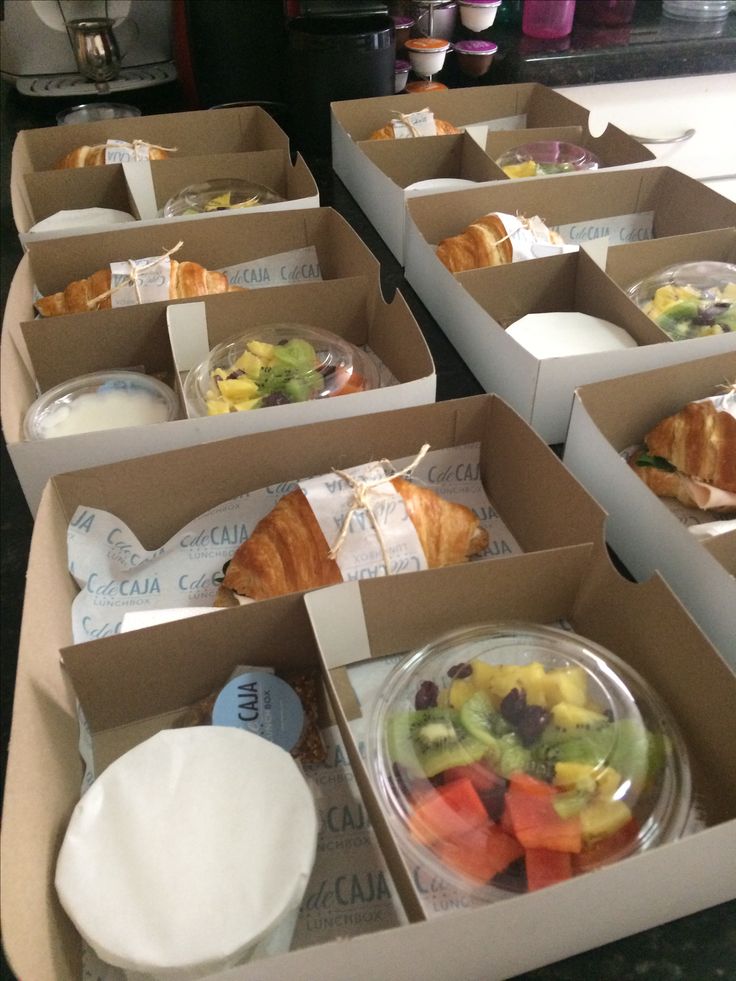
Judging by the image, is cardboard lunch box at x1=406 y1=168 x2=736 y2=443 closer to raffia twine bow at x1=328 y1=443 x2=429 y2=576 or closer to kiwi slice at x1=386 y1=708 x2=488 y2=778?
raffia twine bow at x1=328 y1=443 x2=429 y2=576

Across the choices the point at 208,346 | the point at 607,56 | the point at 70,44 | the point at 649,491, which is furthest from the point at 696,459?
the point at 70,44

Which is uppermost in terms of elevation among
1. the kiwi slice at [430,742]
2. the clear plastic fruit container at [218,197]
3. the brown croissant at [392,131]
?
the brown croissant at [392,131]

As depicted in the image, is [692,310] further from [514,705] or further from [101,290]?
[101,290]

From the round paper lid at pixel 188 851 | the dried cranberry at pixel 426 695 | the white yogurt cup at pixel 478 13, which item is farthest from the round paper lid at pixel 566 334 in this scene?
the white yogurt cup at pixel 478 13

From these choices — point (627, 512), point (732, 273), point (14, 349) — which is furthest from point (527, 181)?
point (14, 349)

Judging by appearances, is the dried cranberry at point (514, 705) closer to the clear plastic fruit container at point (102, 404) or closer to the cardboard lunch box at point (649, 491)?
the cardboard lunch box at point (649, 491)

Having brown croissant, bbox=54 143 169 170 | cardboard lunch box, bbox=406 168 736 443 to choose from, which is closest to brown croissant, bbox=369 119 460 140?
cardboard lunch box, bbox=406 168 736 443
